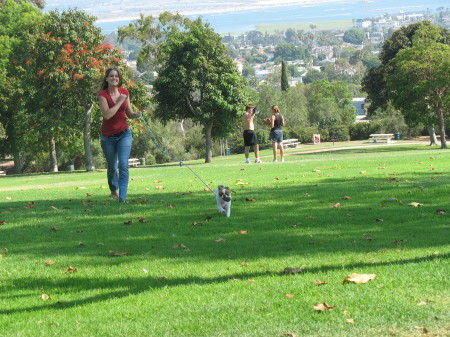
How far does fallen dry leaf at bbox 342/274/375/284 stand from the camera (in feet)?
19.5

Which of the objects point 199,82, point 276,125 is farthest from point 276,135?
point 199,82

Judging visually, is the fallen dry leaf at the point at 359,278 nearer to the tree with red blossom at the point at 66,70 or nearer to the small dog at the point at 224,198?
the small dog at the point at 224,198

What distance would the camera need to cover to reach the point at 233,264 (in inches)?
271

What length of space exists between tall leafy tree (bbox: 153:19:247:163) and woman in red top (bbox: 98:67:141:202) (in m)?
31.5

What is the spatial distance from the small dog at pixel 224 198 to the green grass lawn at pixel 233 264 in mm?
136

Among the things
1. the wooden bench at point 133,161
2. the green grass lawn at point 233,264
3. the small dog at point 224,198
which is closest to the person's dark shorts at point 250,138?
the green grass lawn at point 233,264

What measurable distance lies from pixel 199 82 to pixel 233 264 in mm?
37086

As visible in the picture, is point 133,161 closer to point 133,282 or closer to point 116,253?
point 116,253

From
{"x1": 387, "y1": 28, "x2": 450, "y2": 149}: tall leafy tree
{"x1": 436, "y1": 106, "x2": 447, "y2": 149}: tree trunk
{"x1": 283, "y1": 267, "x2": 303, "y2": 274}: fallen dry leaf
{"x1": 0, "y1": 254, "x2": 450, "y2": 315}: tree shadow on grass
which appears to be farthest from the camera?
{"x1": 436, "y1": 106, "x2": 447, "y2": 149}: tree trunk

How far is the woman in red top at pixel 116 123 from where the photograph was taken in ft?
36.6

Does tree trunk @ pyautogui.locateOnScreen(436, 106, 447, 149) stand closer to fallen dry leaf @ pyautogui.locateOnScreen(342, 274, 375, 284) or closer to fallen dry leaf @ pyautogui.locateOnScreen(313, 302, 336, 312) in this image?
fallen dry leaf @ pyautogui.locateOnScreen(342, 274, 375, 284)

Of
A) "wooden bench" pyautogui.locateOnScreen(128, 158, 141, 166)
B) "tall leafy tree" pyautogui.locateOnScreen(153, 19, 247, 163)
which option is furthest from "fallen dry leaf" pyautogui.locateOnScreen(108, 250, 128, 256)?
"wooden bench" pyautogui.locateOnScreen(128, 158, 141, 166)

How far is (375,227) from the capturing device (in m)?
8.55

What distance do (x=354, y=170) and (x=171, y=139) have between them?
2094 inches
